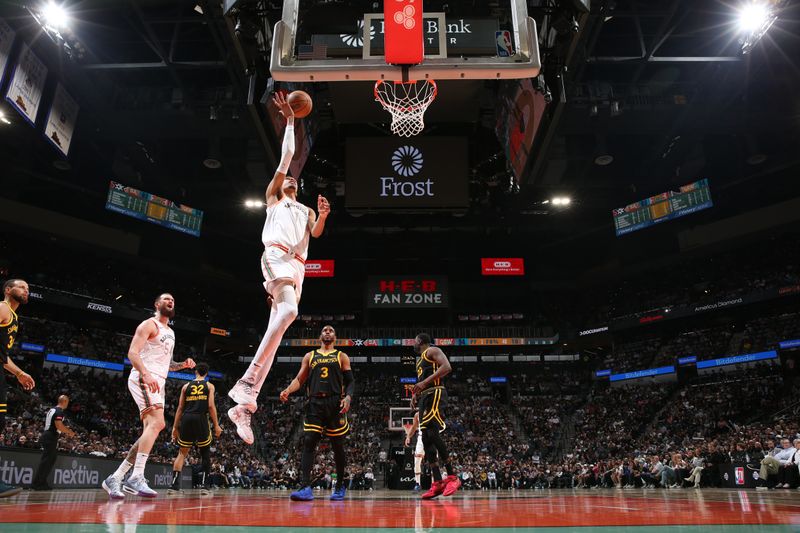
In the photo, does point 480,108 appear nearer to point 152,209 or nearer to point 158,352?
point 158,352

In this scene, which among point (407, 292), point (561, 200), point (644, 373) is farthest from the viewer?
point (407, 292)

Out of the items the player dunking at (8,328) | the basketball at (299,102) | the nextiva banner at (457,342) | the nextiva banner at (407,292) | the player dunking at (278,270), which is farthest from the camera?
the nextiva banner at (457,342)

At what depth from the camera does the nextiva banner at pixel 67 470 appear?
9.05 meters

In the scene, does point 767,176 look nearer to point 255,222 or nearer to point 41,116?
point 255,222

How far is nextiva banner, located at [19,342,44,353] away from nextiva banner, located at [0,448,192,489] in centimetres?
1443

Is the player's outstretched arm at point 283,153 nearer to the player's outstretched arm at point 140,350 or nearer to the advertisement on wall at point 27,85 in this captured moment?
the player's outstretched arm at point 140,350

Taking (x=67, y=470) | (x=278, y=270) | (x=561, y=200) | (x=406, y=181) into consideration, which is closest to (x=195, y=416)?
(x=67, y=470)

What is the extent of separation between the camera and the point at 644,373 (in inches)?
1161

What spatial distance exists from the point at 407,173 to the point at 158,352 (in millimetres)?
9818

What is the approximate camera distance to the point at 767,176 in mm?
22641

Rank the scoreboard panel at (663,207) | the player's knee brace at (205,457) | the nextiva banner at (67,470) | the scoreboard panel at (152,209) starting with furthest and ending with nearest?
the scoreboard panel at (663,207)
the scoreboard panel at (152,209)
the nextiva banner at (67,470)
the player's knee brace at (205,457)

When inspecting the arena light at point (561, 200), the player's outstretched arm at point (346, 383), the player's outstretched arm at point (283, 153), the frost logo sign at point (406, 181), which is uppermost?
the arena light at point (561, 200)

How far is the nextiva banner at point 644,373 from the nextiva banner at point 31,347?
29.2m

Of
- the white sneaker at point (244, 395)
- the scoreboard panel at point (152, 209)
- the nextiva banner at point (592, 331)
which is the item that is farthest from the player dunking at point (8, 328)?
the nextiva banner at point (592, 331)
